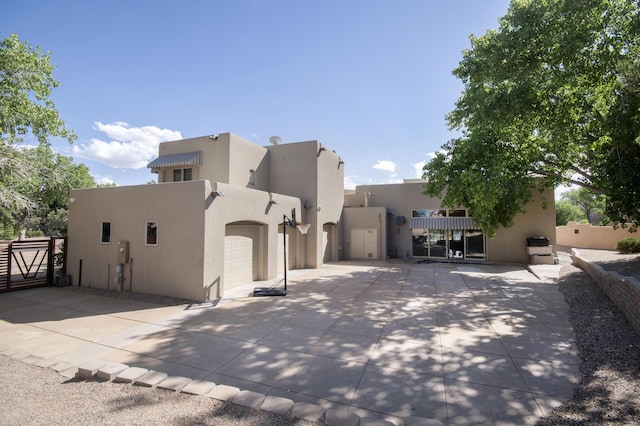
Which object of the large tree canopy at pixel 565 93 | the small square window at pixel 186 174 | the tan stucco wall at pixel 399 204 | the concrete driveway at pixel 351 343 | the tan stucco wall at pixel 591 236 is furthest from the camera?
the tan stucco wall at pixel 591 236

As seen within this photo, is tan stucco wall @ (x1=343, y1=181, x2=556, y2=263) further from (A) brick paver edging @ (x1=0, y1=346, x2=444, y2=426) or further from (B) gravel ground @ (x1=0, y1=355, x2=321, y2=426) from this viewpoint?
(B) gravel ground @ (x1=0, y1=355, x2=321, y2=426)

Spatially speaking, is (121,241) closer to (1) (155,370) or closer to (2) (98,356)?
(2) (98,356)

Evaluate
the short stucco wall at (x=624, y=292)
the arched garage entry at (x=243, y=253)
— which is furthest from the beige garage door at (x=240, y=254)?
the short stucco wall at (x=624, y=292)

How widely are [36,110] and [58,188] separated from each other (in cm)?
1121

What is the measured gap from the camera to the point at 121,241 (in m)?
11.5

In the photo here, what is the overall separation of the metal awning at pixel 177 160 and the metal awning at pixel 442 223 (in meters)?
15.7

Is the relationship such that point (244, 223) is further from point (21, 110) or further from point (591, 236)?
point (591, 236)

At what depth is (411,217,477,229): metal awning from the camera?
20922 millimetres

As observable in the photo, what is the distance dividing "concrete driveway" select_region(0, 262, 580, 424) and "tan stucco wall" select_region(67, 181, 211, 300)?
1.11 m

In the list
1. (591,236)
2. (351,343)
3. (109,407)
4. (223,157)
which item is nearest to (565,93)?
(351,343)

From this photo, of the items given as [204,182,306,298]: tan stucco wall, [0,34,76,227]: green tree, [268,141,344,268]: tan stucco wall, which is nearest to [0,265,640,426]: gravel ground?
[204,182,306,298]: tan stucco wall

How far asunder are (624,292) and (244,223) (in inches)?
493

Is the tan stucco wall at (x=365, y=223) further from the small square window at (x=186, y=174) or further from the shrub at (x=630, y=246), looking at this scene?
the shrub at (x=630, y=246)

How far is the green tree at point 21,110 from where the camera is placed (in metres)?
12.2
